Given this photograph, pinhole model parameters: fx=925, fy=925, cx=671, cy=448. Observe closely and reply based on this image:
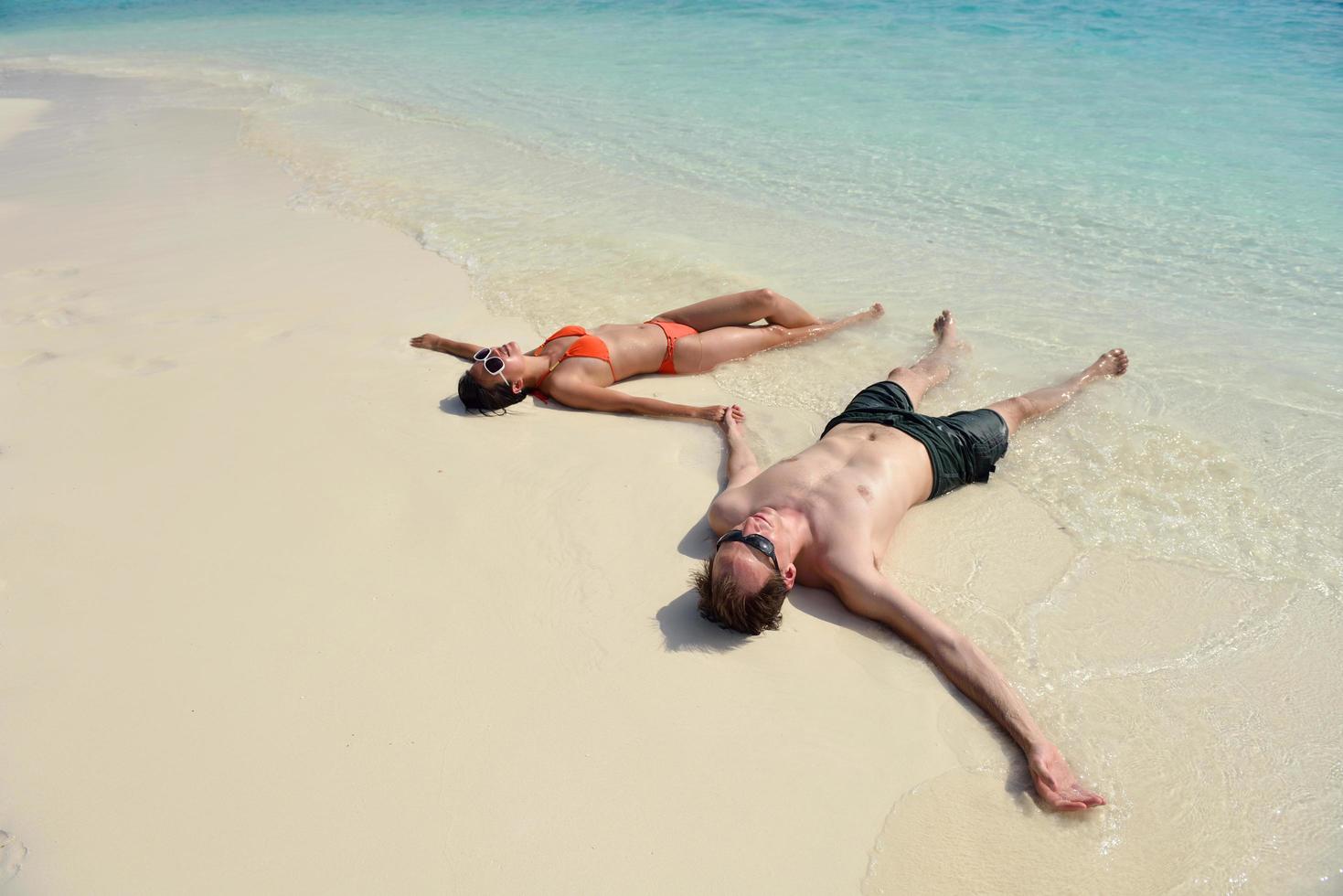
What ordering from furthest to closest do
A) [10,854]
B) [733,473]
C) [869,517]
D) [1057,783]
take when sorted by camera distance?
[733,473] < [869,517] < [1057,783] < [10,854]

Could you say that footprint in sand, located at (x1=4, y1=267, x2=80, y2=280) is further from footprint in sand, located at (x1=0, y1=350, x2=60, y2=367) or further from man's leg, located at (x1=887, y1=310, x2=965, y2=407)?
man's leg, located at (x1=887, y1=310, x2=965, y2=407)

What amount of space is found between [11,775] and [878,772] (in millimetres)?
2769

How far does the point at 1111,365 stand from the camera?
5.61 metres

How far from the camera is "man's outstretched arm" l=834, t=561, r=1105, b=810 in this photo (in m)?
2.99

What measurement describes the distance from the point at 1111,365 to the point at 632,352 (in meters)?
2.92

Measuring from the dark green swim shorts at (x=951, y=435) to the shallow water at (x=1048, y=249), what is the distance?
15cm

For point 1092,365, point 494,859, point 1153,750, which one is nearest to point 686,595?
point 494,859

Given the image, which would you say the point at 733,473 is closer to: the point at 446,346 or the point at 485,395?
the point at 485,395

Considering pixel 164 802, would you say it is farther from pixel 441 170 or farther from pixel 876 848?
pixel 441 170

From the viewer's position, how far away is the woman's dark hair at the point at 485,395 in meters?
5.16

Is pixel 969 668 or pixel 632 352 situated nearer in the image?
Answer: pixel 969 668

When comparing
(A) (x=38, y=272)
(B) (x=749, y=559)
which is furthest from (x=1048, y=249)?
(A) (x=38, y=272)

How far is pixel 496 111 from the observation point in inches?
488

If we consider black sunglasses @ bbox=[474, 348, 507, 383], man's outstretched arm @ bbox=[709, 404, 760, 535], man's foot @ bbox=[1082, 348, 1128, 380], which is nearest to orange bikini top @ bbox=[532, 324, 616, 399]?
black sunglasses @ bbox=[474, 348, 507, 383]
